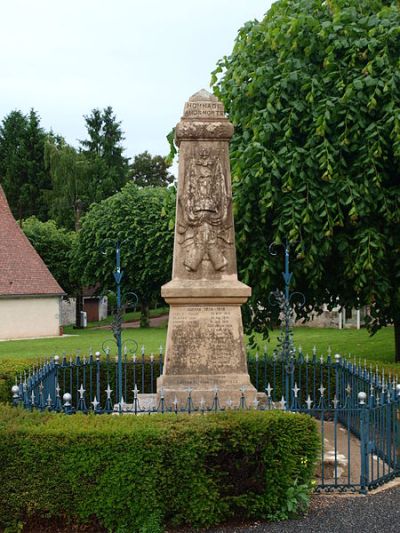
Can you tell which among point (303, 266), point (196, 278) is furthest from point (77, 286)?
point (196, 278)

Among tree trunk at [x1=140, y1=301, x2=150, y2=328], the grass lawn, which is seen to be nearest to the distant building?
the grass lawn

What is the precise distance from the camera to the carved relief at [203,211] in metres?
8.99

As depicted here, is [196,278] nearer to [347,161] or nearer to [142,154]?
[347,161]

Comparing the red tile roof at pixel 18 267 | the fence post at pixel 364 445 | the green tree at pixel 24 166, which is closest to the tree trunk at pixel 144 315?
the red tile roof at pixel 18 267

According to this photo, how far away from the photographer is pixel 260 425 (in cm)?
629

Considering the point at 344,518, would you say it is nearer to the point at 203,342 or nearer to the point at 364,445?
the point at 364,445

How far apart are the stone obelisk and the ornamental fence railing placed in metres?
0.32

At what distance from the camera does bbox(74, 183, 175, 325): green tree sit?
34188 mm

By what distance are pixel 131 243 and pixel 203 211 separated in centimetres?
2604

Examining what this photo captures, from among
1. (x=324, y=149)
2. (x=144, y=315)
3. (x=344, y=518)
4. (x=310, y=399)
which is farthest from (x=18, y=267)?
(x=344, y=518)

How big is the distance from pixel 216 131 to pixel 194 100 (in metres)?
0.56

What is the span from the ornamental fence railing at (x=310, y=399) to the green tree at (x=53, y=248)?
2864 centimetres

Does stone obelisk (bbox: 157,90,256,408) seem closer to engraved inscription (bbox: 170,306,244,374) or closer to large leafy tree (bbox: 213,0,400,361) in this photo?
engraved inscription (bbox: 170,306,244,374)

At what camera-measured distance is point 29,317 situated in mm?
31812
